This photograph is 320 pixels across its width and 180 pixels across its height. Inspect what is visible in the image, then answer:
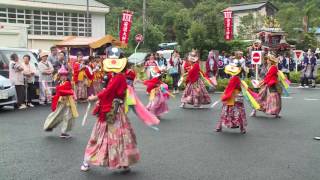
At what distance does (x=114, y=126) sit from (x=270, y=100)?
7446 millimetres

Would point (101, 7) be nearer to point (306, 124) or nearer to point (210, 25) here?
point (210, 25)

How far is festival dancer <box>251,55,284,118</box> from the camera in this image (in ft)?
44.0

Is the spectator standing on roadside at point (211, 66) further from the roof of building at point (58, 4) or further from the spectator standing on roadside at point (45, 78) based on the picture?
the roof of building at point (58, 4)

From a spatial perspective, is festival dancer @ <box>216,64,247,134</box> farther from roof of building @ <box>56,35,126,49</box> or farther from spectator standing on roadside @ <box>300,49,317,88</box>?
roof of building @ <box>56,35,126,49</box>

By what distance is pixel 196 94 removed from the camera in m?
15.7

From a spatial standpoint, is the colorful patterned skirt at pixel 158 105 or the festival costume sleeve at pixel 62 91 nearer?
the festival costume sleeve at pixel 62 91

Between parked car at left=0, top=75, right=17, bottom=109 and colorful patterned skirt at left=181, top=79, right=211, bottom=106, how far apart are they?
5151 mm

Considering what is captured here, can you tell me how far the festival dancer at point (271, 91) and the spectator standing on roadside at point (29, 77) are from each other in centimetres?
704

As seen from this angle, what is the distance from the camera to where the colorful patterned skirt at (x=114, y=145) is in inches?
279

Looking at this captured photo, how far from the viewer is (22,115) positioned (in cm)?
1398

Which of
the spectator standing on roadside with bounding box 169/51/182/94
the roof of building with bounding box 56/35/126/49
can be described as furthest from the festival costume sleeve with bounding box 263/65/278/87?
the roof of building with bounding box 56/35/126/49

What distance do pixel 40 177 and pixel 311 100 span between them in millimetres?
13222

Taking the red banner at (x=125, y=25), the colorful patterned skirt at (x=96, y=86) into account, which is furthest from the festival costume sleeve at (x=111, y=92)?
the red banner at (x=125, y=25)

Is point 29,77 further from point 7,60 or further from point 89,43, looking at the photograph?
point 89,43
